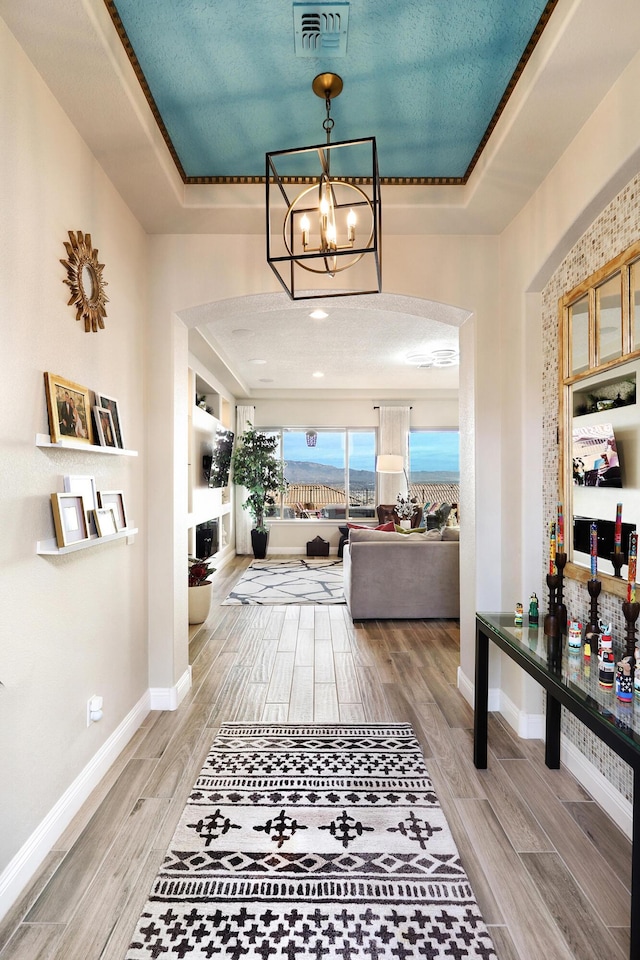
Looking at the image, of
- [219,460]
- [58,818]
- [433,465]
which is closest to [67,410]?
[58,818]

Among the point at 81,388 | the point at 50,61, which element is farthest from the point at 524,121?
the point at 81,388

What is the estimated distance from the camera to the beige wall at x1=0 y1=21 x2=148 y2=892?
167 centimetres

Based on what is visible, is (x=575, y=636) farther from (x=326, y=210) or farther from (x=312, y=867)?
(x=326, y=210)

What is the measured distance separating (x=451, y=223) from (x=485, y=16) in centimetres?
120

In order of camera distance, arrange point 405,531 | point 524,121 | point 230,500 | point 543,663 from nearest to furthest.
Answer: point 543,663, point 524,121, point 405,531, point 230,500

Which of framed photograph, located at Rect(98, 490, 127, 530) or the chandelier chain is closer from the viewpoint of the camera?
the chandelier chain

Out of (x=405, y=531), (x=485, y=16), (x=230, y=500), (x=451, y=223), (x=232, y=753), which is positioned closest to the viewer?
(x=485, y=16)

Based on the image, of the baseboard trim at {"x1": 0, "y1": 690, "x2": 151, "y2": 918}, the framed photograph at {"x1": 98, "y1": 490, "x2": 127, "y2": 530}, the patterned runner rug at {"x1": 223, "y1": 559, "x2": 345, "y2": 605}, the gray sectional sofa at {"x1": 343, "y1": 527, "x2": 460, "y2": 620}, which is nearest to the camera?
the baseboard trim at {"x1": 0, "y1": 690, "x2": 151, "y2": 918}

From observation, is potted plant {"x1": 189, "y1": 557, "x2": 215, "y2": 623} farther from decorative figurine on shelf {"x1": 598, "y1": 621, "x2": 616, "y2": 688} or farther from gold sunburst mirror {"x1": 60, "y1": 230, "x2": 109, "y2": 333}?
decorative figurine on shelf {"x1": 598, "y1": 621, "x2": 616, "y2": 688}

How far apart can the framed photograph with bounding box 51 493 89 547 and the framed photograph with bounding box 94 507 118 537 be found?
4.1 inches

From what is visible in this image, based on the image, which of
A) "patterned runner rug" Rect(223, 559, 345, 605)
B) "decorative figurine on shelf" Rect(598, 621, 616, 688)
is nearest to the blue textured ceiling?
"decorative figurine on shelf" Rect(598, 621, 616, 688)

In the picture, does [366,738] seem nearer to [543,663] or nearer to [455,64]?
[543,663]

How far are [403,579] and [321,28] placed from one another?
4.10 m

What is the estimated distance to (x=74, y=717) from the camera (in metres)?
2.10
